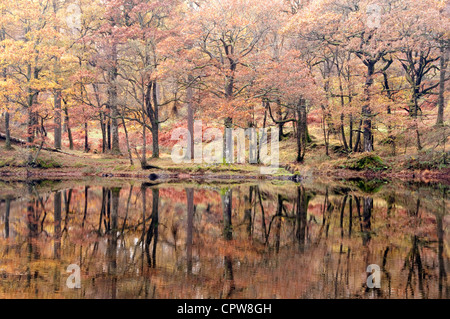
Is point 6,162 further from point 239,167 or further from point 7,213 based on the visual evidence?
point 7,213

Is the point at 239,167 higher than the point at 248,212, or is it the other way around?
the point at 239,167

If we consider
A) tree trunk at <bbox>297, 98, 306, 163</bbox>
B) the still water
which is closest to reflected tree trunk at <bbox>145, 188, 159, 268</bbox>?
the still water

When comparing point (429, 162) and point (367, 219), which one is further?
point (429, 162)

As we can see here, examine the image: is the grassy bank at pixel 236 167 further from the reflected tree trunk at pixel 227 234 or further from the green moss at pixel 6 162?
the reflected tree trunk at pixel 227 234

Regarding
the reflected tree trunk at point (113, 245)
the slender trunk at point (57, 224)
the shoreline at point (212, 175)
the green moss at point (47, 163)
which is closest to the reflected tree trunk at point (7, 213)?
the slender trunk at point (57, 224)

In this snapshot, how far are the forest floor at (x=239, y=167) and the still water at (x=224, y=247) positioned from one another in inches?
420

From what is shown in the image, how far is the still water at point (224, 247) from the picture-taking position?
5.40m

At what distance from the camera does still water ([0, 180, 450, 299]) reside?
17.7 feet

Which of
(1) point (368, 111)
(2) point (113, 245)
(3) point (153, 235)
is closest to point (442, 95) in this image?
(1) point (368, 111)

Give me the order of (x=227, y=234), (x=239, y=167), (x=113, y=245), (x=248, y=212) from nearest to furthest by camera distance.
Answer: (x=113, y=245) < (x=227, y=234) < (x=248, y=212) < (x=239, y=167)

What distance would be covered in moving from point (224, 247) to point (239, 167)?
59.7 ft

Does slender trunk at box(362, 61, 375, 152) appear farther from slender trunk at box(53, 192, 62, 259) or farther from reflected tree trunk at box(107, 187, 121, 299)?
slender trunk at box(53, 192, 62, 259)

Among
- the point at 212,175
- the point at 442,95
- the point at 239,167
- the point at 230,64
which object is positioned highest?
the point at 230,64

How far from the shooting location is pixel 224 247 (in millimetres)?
7680
